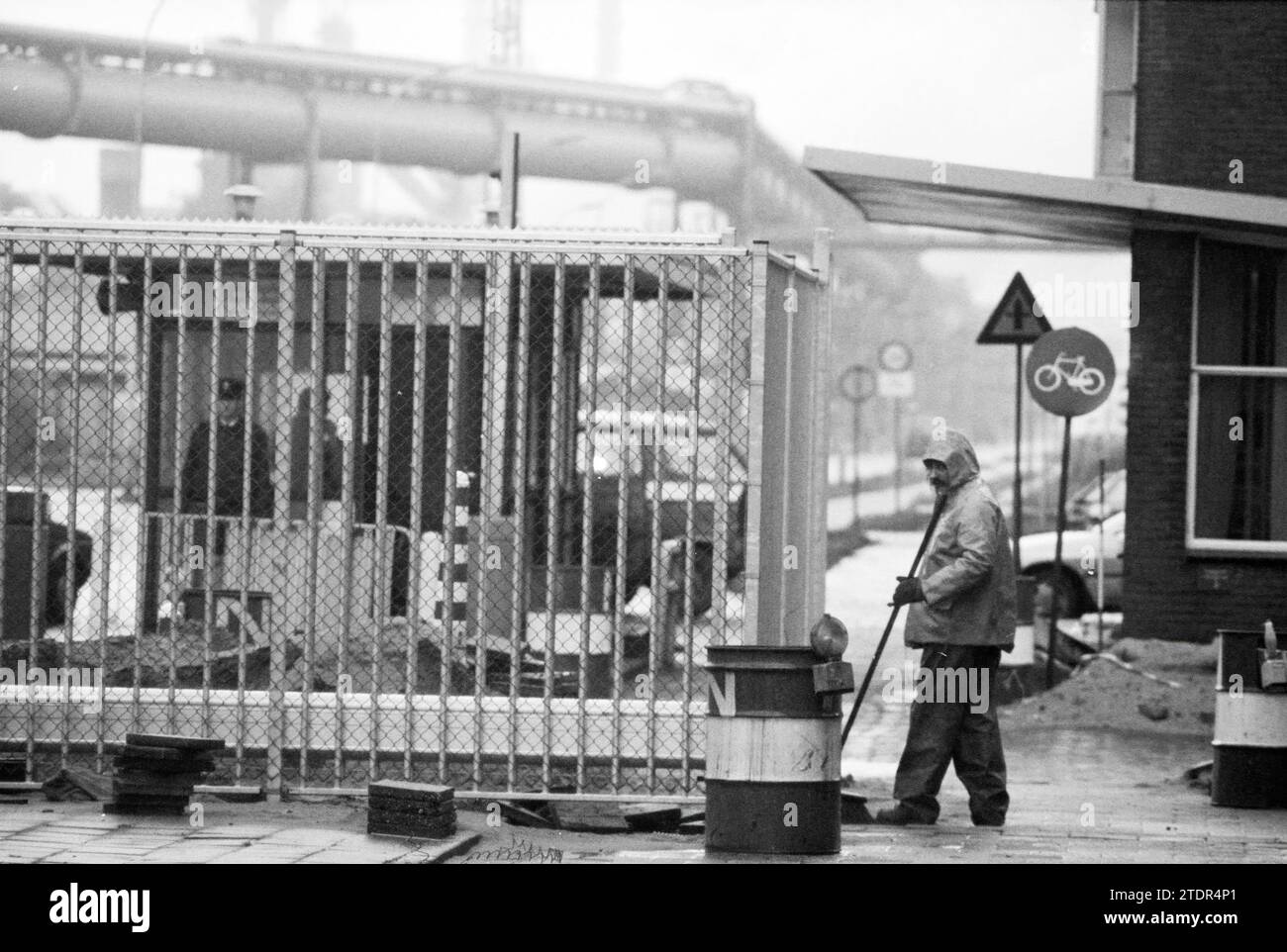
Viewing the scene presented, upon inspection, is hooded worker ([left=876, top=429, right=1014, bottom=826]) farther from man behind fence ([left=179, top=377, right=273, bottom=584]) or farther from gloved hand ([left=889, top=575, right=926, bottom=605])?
man behind fence ([left=179, top=377, right=273, bottom=584])

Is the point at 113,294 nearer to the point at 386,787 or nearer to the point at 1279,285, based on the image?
the point at 386,787

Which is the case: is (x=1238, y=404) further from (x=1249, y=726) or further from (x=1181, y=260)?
(x=1249, y=726)

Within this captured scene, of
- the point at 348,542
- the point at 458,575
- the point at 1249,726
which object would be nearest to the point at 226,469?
the point at 348,542

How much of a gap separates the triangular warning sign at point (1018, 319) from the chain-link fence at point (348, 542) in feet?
19.1


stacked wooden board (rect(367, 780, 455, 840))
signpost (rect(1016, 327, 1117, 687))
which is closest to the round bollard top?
stacked wooden board (rect(367, 780, 455, 840))

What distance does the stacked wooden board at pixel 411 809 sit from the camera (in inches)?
345

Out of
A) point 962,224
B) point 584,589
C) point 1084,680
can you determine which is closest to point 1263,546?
point 1084,680

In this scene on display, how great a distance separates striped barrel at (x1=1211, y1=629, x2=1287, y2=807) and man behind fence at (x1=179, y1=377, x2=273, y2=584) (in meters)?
5.15

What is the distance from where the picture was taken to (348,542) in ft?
32.2

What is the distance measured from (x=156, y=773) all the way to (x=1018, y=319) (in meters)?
8.75

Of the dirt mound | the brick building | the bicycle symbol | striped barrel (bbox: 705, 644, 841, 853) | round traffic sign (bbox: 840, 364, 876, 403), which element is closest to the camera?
striped barrel (bbox: 705, 644, 841, 853)

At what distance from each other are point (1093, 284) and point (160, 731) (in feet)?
29.5

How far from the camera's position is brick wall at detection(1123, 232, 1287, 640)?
54.3ft

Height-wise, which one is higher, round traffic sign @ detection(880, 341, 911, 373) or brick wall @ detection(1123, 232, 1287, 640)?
round traffic sign @ detection(880, 341, 911, 373)
